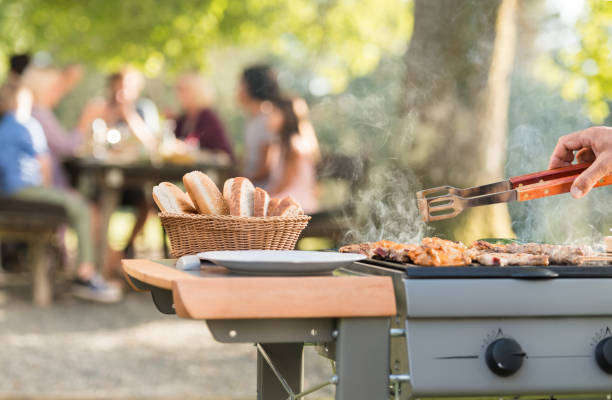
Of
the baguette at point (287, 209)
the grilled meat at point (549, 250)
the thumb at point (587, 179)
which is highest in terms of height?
the thumb at point (587, 179)

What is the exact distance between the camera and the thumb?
186 centimetres

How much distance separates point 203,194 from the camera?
1.95 meters

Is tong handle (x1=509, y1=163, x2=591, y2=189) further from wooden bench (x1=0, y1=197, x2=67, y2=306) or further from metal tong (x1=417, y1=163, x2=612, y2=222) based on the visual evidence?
wooden bench (x1=0, y1=197, x2=67, y2=306)

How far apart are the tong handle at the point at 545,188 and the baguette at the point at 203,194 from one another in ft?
2.43

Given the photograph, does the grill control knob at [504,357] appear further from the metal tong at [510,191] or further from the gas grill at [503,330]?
the metal tong at [510,191]

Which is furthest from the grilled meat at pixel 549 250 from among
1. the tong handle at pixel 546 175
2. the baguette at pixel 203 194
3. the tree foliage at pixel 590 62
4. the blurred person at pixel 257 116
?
the blurred person at pixel 257 116

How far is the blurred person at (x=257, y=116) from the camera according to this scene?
20.7 feet

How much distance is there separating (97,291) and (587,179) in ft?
17.5

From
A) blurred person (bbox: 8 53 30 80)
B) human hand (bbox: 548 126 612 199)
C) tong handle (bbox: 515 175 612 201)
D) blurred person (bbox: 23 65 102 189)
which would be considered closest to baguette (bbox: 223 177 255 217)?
tong handle (bbox: 515 175 612 201)

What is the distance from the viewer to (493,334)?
155 cm

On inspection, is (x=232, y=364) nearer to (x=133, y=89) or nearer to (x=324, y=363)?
(x=324, y=363)

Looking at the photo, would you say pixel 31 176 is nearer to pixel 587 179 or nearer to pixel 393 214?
pixel 393 214

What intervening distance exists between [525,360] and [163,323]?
4.57 metres

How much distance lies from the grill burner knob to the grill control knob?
0.59 feet
